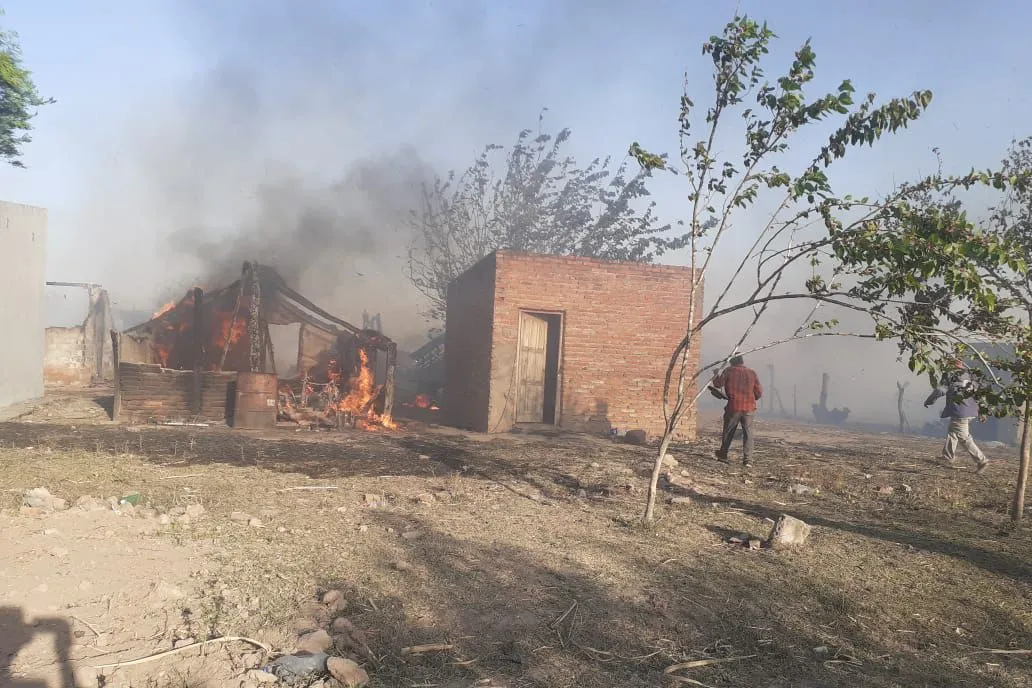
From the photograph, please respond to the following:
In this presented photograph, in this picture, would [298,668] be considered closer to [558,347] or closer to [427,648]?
[427,648]

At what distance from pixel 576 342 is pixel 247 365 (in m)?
7.11

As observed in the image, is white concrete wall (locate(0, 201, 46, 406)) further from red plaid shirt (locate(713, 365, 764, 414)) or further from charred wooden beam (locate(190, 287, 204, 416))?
red plaid shirt (locate(713, 365, 764, 414))

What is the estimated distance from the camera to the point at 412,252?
24266 millimetres

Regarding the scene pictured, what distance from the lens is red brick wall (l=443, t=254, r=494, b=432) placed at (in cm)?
1316

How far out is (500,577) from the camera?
4660 millimetres

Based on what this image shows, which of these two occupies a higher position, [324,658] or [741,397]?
[741,397]

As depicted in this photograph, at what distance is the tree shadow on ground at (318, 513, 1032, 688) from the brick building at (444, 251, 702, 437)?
315 inches

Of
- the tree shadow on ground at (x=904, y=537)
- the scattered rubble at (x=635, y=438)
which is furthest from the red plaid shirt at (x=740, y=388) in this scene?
the scattered rubble at (x=635, y=438)

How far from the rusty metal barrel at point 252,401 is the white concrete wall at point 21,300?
536 cm

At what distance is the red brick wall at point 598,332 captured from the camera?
12.9m

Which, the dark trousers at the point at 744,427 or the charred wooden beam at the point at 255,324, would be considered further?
the charred wooden beam at the point at 255,324

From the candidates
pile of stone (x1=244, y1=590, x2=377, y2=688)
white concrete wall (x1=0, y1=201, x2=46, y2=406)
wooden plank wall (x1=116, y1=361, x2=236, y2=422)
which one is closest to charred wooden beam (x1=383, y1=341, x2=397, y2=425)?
wooden plank wall (x1=116, y1=361, x2=236, y2=422)

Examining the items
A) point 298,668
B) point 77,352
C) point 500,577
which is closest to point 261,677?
point 298,668

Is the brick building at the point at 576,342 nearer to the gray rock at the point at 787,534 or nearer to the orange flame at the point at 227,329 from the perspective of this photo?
the orange flame at the point at 227,329
